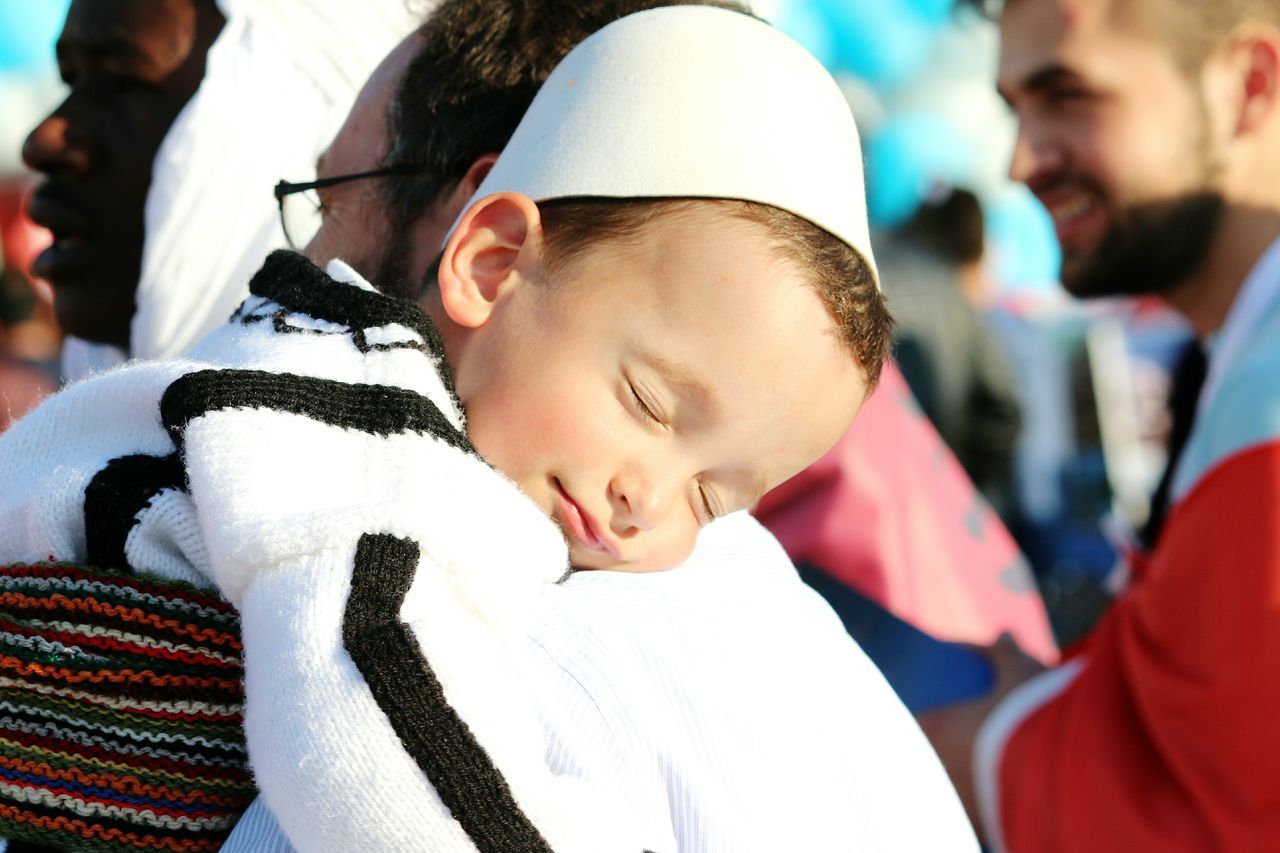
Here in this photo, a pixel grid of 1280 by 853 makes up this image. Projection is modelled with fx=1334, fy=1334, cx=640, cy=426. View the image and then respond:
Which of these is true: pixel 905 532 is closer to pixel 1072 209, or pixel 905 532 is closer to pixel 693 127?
pixel 1072 209

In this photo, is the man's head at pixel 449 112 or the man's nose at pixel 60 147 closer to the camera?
the man's head at pixel 449 112

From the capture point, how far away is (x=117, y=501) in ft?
3.87

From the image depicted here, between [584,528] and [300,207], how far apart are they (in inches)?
36.3

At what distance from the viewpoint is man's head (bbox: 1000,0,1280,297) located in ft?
10.2

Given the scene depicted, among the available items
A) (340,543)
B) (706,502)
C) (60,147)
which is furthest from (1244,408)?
(60,147)

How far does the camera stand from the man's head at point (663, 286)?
137 cm

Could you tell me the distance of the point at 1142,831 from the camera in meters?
2.37

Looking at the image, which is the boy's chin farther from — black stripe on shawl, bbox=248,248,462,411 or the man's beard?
the man's beard

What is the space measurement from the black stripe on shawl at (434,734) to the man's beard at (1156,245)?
268 centimetres

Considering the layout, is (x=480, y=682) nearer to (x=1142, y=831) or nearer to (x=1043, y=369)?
(x=1142, y=831)

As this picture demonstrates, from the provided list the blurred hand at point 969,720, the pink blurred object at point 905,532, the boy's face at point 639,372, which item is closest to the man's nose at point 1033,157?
the pink blurred object at point 905,532

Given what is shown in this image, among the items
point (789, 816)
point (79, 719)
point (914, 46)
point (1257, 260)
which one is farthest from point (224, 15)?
point (914, 46)

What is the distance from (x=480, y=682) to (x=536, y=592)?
197 mm

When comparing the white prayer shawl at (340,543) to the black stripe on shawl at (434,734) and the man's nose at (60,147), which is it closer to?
the black stripe on shawl at (434,734)
